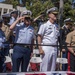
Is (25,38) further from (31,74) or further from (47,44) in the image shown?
(31,74)

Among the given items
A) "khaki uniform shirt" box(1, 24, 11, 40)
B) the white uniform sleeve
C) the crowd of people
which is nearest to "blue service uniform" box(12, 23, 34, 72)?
the crowd of people

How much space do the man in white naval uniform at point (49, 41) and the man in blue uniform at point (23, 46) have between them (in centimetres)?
29

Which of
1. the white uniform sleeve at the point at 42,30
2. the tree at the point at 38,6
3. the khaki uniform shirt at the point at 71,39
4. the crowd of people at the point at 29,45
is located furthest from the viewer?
the tree at the point at 38,6

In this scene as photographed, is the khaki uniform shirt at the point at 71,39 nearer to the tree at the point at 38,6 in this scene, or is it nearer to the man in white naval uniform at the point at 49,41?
the man in white naval uniform at the point at 49,41

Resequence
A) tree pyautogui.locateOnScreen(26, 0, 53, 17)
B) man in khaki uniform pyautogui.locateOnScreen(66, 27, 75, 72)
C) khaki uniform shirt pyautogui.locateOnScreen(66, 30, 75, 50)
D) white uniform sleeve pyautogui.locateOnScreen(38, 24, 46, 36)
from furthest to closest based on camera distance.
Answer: tree pyautogui.locateOnScreen(26, 0, 53, 17), khaki uniform shirt pyautogui.locateOnScreen(66, 30, 75, 50), man in khaki uniform pyautogui.locateOnScreen(66, 27, 75, 72), white uniform sleeve pyautogui.locateOnScreen(38, 24, 46, 36)

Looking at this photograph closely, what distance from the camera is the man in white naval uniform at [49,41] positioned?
270 inches

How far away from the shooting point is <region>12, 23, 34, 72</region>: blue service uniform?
6805mm

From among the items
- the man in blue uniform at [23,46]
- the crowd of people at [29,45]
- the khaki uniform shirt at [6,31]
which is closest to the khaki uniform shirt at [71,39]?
the crowd of people at [29,45]

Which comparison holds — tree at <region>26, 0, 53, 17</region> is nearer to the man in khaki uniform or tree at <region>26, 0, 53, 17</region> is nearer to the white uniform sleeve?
the man in khaki uniform

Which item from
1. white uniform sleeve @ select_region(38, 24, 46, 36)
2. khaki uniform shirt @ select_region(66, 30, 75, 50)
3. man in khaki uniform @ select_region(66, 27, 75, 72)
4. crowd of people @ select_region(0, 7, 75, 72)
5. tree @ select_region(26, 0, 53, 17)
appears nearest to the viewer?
crowd of people @ select_region(0, 7, 75, 72)

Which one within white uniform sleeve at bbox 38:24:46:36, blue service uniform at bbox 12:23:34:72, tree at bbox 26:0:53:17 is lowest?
blue service uniform at bbox 12:23:34:72

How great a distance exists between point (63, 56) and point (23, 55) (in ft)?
3.97

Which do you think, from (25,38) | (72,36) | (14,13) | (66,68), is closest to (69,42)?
(72,36)

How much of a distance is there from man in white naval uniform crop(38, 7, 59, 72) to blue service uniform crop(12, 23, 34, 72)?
0.97ft
